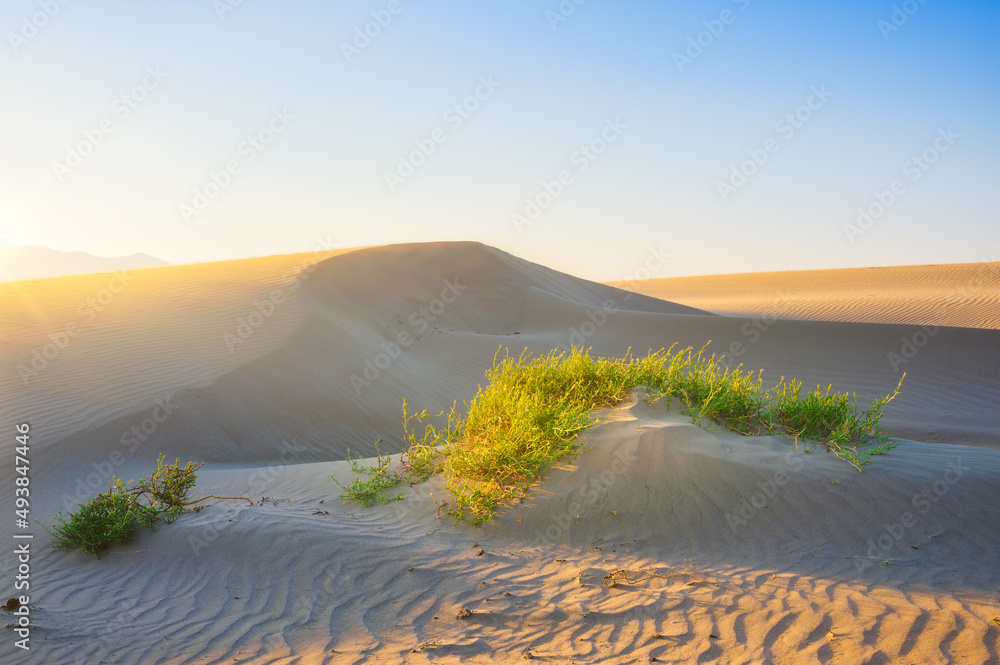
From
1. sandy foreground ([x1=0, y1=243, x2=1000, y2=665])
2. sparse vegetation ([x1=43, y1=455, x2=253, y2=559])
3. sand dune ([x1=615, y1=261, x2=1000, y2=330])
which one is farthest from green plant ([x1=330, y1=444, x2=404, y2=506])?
sand dune ([x1=615, y1=261, x2=1000, y2=330])

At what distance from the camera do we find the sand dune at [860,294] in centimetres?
2327

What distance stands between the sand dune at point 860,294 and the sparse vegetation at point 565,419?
45.3 feet

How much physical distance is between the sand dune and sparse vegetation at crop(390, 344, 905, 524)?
45.3 feet

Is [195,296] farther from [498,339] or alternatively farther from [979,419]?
[979,419]

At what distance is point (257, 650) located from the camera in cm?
332

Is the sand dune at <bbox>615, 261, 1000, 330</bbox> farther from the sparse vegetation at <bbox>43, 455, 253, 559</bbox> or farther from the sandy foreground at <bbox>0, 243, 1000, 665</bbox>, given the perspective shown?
the sparse vegetation at <bbox>43, 455, 253, 559</bbox>

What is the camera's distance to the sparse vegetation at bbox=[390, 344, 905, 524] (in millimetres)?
5180

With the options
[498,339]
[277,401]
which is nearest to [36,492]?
[277,401]

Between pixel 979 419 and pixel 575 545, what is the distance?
9539 millimetres

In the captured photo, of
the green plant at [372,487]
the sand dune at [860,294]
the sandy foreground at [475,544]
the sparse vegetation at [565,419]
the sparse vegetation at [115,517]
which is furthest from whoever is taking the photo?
the sand dune at [860,294]

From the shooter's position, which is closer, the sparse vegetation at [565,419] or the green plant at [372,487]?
the sparse vegetation at [565,419]

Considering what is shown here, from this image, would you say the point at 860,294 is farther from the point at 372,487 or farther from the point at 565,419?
the point at 372,487

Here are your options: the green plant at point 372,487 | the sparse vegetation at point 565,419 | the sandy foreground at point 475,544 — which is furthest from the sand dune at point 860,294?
the green plant at point 372,487

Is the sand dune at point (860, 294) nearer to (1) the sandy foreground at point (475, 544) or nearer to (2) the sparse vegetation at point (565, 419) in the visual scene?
(2) the sparse vegetation at point (565, 419)
